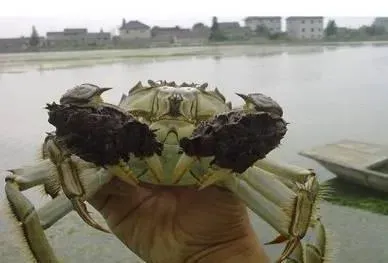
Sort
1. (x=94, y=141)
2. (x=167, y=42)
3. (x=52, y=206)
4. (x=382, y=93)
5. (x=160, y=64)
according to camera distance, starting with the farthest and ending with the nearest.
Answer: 1. (x=167, y=42)
2. (x=160, y=64)
3. (x=382, y=93)
4. (x=52, y=206)
5. (x=94, y=141)

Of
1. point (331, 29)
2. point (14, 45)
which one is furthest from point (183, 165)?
point (331, 29)

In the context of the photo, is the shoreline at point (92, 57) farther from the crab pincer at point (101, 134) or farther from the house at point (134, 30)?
A: the crab pincer at point (101, 134)

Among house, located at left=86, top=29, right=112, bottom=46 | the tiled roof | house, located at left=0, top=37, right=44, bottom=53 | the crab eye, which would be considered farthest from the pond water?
the tiled roof

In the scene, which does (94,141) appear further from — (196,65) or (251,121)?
(196,65)

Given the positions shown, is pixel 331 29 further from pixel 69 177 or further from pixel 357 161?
pixel 69 177

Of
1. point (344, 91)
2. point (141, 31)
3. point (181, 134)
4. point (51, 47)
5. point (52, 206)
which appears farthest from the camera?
point (141, 31)

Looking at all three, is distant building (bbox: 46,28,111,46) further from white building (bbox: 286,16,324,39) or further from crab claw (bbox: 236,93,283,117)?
crab claw (bbox: 236,93,283,117)

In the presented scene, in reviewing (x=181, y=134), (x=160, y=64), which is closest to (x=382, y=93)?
(x=160, y=64)

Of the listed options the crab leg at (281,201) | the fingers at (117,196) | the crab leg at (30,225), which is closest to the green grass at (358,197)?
the crab leg at (281,201)
